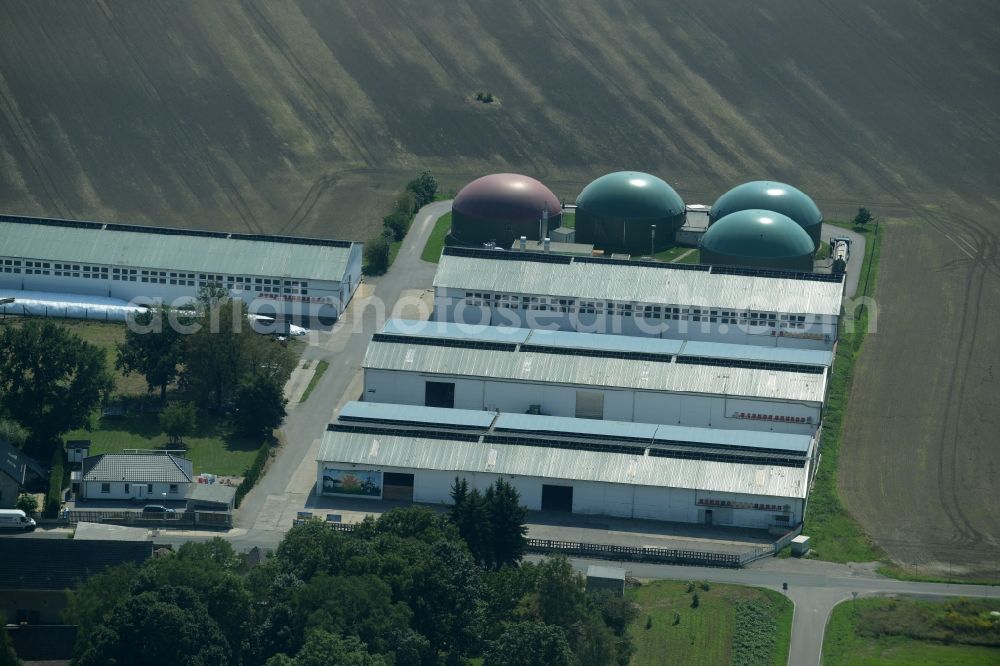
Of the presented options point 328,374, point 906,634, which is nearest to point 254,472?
point 328,374

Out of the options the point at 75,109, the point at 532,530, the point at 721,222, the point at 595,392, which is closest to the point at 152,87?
the point at 75,109

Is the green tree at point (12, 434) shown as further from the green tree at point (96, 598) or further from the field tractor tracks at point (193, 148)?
the field tractor tracks at point (193, 148)

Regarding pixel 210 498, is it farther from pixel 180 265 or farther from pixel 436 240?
pixel 436 240

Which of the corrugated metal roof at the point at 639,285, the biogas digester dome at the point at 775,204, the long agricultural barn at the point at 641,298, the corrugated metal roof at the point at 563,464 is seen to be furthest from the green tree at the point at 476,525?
the biogas digester dome at the point at 775,204

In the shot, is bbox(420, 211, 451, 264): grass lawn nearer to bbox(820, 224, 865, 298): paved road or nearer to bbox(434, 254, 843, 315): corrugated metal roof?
bbox(434, 254, 843, 315): corrugated metal roof

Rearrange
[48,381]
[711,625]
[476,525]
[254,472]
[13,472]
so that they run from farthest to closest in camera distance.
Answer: [48,381] → [254,472] → [13,472] → [476,525] → [711,625]
